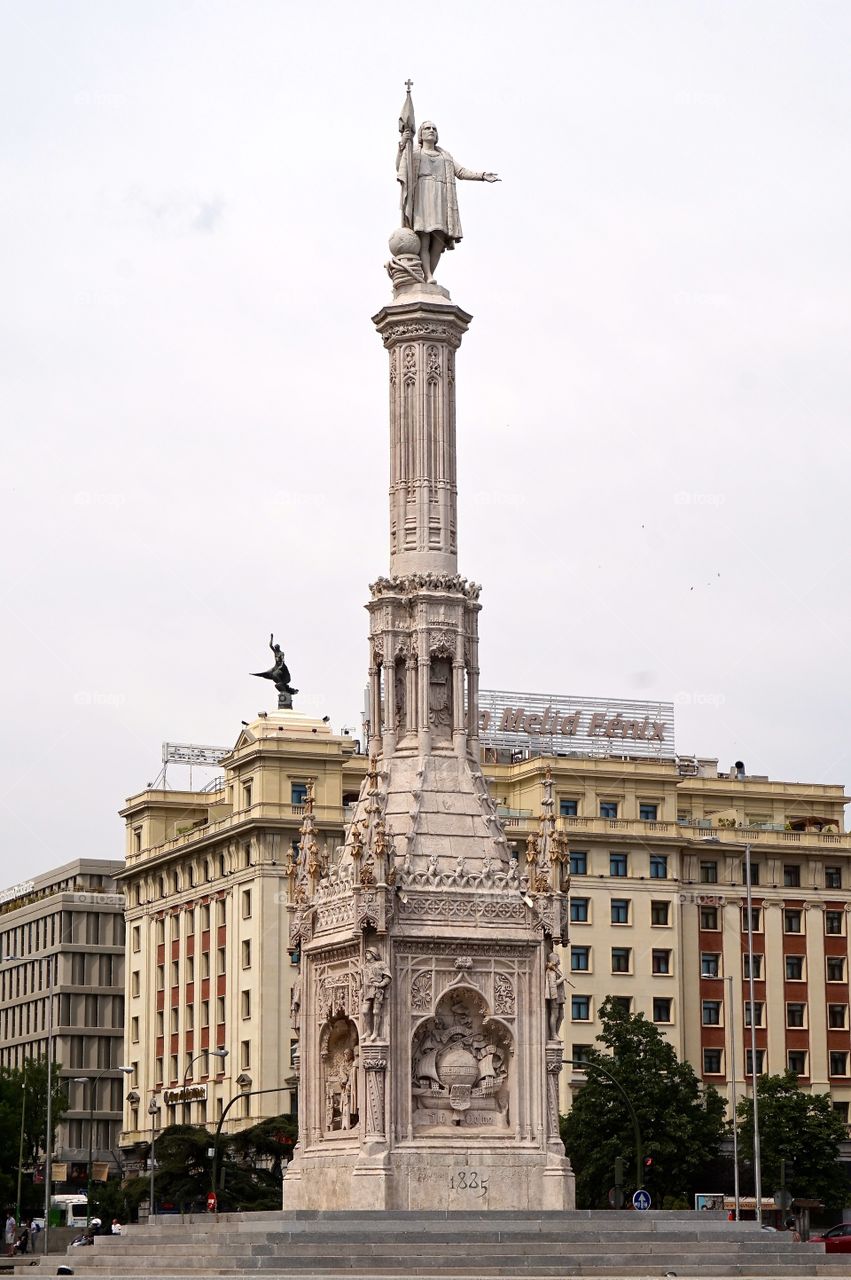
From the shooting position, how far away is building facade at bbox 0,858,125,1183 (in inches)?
5084

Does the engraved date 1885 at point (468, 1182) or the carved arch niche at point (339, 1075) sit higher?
the carved arch niche at point (339, 1075)

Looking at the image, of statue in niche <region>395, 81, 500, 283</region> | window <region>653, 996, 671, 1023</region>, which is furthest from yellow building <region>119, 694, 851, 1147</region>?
statue in niche <region>395, 81, 500, 283</region>

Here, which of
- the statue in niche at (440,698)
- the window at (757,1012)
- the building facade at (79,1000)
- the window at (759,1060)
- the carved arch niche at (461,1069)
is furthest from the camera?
the building facade at (79,1000)

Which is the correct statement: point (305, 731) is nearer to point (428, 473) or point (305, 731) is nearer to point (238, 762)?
point (238, 762)

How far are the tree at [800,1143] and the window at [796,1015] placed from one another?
46.1ft

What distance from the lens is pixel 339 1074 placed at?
51.4 m

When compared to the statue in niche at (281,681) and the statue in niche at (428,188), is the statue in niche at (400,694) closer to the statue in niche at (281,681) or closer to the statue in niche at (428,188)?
the statue in niche at (428,188)

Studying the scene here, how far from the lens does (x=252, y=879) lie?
104 m

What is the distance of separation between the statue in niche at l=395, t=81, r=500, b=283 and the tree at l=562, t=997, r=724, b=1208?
128 ft

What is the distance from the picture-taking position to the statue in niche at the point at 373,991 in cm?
4938

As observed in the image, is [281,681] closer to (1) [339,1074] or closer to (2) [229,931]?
(2) [229,931]

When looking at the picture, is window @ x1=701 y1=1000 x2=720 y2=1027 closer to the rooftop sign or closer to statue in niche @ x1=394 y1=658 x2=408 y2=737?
the rooftop sign

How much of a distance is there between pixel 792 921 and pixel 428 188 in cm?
6098

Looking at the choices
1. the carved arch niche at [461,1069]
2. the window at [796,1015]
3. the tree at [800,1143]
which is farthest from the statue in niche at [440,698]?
the window at [796,1015]
